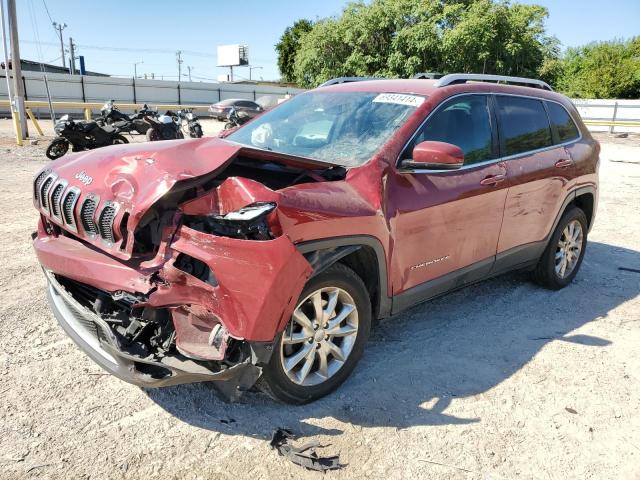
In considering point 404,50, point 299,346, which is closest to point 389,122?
point 299,346

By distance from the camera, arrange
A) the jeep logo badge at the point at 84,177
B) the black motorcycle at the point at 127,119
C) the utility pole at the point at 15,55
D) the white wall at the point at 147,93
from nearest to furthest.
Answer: the jeep logo badge at the point at 84,177, the black motorcycle at the point at 127,119, the utility pole at the point at 15,55, the white wall at the point at 147,93

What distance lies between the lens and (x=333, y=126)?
3.83 m

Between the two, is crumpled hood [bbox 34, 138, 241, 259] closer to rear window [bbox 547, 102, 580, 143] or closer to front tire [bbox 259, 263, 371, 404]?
front tire [bbox 259, 263, 371, 404]

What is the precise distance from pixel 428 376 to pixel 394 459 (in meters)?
0.87

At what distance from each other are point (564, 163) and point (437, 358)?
2.37 meters

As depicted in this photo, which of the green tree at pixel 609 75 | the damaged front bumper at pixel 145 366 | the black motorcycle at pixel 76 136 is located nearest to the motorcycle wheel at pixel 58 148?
the black motorcycle at pixel 76 136

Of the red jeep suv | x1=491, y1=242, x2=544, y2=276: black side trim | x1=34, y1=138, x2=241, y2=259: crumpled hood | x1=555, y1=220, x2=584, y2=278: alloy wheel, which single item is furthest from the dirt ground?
x1=34, y1=138, x2=241, y2=259: crumpled hood

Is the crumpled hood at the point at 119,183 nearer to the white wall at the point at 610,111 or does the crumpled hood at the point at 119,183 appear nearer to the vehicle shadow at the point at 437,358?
the vehicle shadow at the point at 437,358

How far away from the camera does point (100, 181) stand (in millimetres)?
2871

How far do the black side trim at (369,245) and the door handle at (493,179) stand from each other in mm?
1205

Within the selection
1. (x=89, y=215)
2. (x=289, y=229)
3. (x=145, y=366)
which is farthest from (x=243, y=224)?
(x=89, y=215)

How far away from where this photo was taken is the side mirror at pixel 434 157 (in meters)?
3.23

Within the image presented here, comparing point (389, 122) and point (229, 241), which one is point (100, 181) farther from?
point (389, 122)

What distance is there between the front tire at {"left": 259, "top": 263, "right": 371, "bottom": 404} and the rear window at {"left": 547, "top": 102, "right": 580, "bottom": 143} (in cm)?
295
